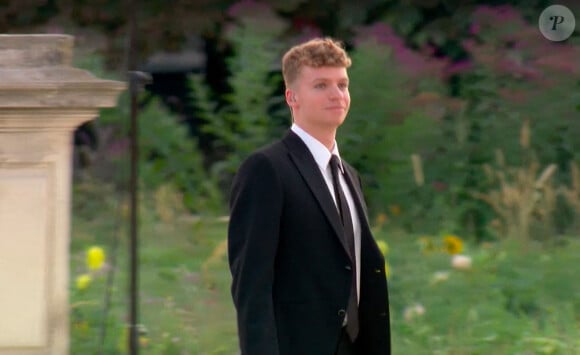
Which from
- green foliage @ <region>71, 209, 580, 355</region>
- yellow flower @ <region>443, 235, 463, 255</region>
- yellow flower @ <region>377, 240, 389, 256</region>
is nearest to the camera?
green foliage @ <region>71, 209, 580, 355</region>

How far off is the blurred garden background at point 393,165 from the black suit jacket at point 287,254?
236 cm

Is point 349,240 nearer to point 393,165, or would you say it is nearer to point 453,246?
point 453,246

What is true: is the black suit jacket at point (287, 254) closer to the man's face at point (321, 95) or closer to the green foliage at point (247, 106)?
the man's face at point (321, 95)

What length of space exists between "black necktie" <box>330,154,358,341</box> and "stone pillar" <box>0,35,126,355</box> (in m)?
1.44

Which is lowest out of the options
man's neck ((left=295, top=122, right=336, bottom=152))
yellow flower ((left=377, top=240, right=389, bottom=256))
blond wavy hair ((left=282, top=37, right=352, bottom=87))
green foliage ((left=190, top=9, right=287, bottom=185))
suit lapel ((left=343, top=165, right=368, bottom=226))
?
yellow flower ((left=377, top=240, right=389, bottom=256))

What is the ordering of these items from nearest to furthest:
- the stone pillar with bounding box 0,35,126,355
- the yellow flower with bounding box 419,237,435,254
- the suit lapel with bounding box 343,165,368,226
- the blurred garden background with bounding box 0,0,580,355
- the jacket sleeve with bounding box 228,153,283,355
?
the jacket sleeve with bounding box 228,153,283,355 → the suit lapel with bounding box 343,165,368,226 → the stone pillar with bounding box 0,35,126,355 → the blurred garden background with bounding box 0,0,580,355 → the yellow flower with bounding box 419,237,435,254

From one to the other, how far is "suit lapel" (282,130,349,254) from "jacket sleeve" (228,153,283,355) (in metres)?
0.10

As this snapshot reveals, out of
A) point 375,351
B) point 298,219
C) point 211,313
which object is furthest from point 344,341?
point 211,313

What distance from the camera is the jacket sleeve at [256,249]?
355 cm

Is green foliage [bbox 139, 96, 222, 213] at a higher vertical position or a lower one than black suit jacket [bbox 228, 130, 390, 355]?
higher

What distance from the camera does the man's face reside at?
368 centimetres

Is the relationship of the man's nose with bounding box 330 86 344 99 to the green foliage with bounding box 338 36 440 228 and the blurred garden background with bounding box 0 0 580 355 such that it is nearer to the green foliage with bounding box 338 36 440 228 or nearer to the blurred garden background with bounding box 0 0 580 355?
the blurred garden background with bounding box 0 0 580 355

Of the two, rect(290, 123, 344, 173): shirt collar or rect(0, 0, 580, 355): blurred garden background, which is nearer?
rect(290, 123, 344, 173): shirt collar

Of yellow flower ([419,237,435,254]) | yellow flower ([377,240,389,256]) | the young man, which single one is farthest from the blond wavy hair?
yellow flower ([419,237,435,254])
